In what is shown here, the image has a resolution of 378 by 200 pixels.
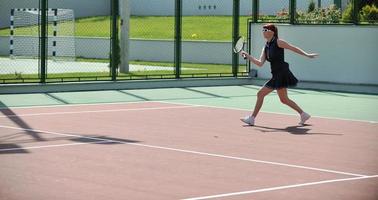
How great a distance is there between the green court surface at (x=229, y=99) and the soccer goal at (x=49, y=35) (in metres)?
11.6

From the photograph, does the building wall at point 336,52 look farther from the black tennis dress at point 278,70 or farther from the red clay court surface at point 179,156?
the black tennis dress at point 278,70

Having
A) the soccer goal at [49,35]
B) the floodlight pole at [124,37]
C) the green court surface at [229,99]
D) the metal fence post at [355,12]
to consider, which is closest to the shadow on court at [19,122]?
the green court surface at [229,99]

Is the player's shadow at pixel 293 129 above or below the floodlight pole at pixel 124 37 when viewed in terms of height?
below

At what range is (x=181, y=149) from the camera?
12.2 meters

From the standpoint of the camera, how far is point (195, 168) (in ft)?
34.7

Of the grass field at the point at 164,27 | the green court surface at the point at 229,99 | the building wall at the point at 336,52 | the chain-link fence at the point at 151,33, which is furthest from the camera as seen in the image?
the grass field at the point at 164,27

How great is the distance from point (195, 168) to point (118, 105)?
823 centimetres

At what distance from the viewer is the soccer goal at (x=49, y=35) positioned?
34125 millimetres

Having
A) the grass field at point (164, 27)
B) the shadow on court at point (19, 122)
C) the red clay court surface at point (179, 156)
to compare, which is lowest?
the red clay court surface at point (179, 156)

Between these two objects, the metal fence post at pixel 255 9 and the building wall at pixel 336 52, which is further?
the metal fence post at pixel 255 9

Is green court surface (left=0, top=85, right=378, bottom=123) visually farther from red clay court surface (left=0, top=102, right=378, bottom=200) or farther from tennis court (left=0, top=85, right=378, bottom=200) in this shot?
red clay court surface (left=0, top=102, right=378, bottom=200)

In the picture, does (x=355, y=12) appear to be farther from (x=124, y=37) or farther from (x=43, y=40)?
(x=43, y=40)

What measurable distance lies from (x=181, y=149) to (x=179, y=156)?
64 cm

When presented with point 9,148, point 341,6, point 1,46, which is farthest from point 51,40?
point 9,148
